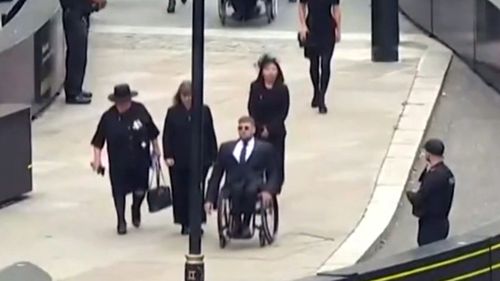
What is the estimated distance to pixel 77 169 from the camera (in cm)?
1894

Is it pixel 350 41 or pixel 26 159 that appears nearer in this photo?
pixel 26 159

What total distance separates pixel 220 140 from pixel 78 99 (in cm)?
316

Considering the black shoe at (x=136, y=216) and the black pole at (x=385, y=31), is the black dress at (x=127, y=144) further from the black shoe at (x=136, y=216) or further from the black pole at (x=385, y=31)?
the black pole at (x=385, y=31)

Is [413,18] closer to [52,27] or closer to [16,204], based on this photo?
[52,27]

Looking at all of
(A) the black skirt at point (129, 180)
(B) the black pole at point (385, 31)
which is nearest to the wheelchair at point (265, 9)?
(B) the black pole at point (385, 31)

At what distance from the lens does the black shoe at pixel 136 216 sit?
16.3 m

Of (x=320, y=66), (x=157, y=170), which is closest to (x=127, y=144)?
(x=157, y=170)

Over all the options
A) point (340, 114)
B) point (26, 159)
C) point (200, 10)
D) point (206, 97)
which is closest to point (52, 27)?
point (206, 97)

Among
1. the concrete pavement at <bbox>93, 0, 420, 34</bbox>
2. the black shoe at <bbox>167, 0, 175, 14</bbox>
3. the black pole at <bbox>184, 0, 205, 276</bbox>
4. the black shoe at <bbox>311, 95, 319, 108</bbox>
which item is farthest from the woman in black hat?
the black shoe at <bbox>167, 0, 175, 14</bbox>

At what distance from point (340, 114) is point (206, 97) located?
86.0 inches

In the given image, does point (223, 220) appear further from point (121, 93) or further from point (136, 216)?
point (121, 93)

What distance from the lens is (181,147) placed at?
1568 centimetres

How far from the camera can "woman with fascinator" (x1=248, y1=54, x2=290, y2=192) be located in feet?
54.4

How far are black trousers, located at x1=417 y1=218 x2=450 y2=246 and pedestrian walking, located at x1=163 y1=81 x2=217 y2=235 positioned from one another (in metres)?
2.56
